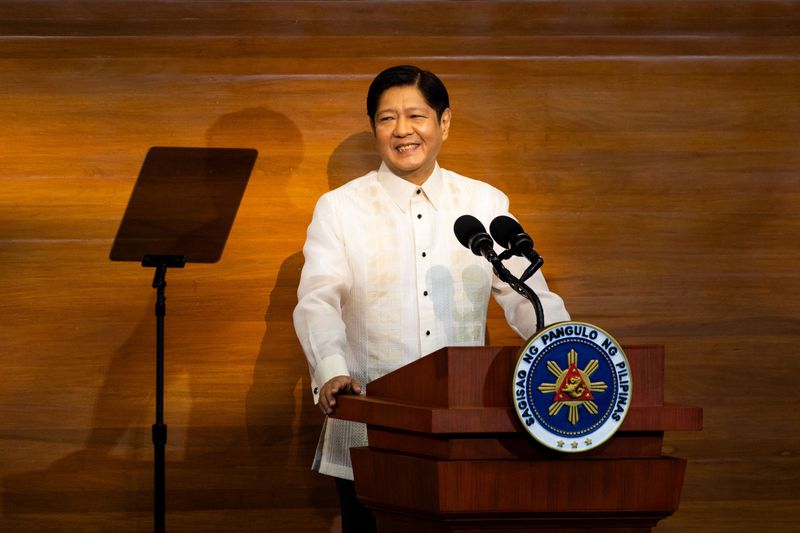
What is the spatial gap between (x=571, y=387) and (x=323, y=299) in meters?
1.00

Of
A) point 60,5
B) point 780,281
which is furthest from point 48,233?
point 780,281

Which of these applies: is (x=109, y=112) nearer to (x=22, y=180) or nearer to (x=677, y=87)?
(x=22, y=180)

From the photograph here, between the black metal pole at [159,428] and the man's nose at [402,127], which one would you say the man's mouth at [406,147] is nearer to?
the man's nose at [402,127]

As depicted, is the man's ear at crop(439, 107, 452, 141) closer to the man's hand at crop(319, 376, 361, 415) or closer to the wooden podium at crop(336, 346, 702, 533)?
the man's hand at crop(319, 376, 361, 415)

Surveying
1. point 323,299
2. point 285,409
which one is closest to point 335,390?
point 323,299

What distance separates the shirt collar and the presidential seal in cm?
113

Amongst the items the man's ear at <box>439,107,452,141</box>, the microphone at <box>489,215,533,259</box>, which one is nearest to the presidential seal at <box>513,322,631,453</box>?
the microphone at <box>489,215,533,259</box>

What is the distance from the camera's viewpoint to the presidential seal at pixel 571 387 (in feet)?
6.11

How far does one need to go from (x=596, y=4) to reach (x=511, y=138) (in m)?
0.61

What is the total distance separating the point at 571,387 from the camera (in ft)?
6.16

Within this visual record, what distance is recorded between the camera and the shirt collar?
2.95 meters

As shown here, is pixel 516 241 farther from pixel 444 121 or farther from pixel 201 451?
pixel 201 451

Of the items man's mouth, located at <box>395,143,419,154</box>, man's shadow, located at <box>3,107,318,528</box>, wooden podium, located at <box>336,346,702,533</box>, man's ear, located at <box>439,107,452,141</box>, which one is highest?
man's ear, located at <box>439,107,452,141</box>

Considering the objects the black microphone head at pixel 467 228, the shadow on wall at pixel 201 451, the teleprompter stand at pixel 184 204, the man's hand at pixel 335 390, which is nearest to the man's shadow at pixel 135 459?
the shadow on wall at pixel 201 451
